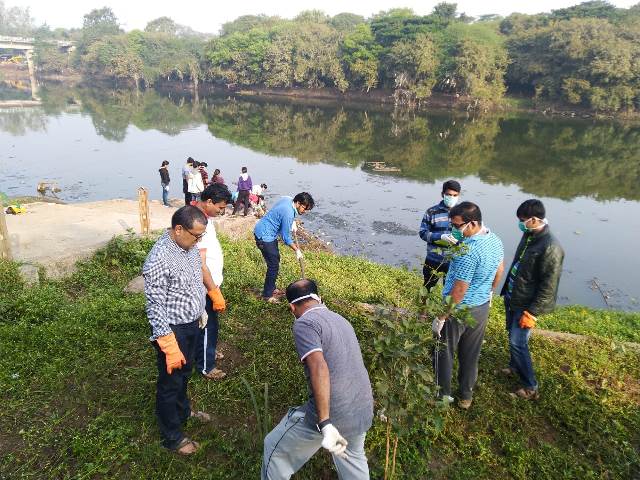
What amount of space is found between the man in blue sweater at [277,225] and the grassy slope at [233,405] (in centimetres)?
56

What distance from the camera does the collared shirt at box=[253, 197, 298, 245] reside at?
211 inches

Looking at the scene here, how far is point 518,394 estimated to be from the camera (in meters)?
4.11

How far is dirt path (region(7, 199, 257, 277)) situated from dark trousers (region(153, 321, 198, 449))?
405cm

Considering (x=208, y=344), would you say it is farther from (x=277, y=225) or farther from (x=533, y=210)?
(x=533, y=210)

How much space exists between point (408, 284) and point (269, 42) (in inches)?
2390

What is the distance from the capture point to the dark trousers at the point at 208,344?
3.99 metres

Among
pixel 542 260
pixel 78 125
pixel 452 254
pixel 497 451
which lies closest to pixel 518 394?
pixel 497 451

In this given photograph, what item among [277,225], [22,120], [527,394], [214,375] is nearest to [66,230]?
[277,225]

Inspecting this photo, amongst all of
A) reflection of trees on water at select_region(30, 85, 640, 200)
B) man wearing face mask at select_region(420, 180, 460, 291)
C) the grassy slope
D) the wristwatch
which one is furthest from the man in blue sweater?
reflection of trees on water at select_region(30, 85, 640, 200)

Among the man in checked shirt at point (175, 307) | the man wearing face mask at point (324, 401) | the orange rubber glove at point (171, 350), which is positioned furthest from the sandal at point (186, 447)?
the man wearing face mask at point (324, 401)

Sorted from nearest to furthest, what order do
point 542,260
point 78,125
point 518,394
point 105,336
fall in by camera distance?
1. point 542,260
2. point 518,394
3. point 105,336
4. point 78,125

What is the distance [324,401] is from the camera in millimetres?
2342

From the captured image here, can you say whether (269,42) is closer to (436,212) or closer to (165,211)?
(165,211)

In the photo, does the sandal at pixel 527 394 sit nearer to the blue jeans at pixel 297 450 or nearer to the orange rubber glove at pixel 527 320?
the orange rubber glove at pixel 527 320
